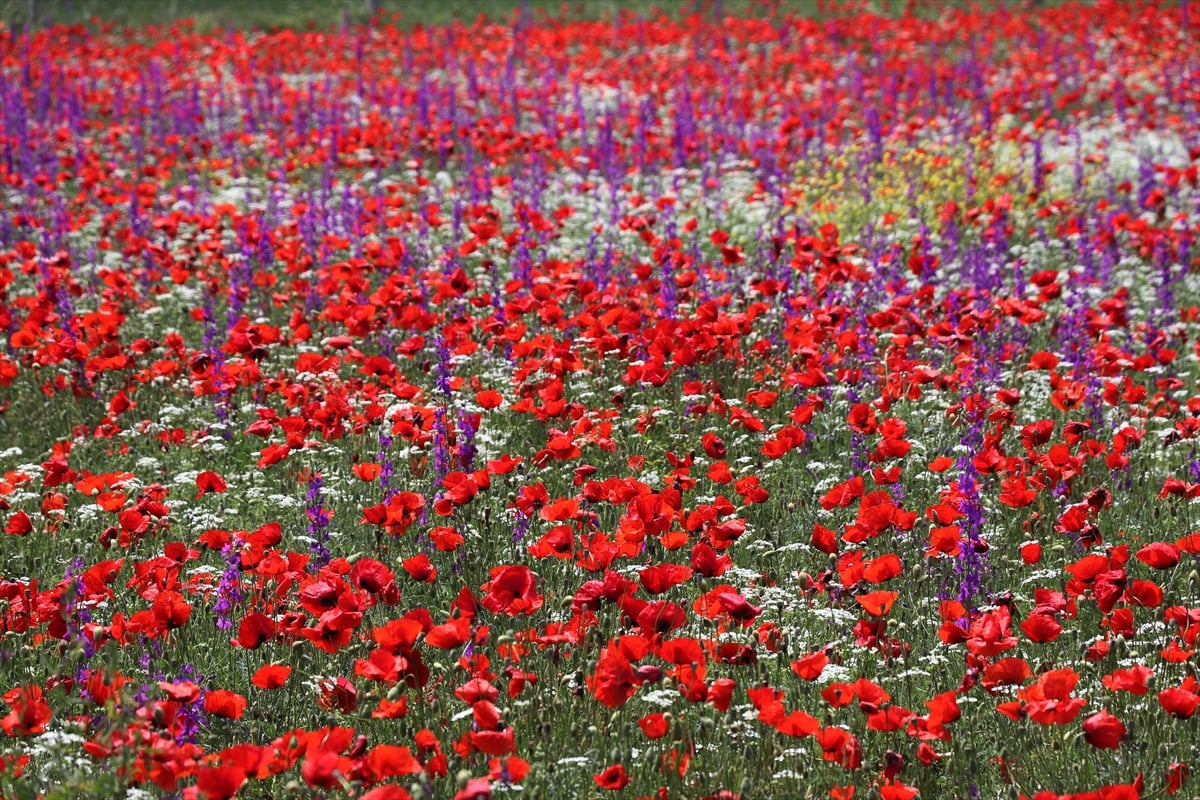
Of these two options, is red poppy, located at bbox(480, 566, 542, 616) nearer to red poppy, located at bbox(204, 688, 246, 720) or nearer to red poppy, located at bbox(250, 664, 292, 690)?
red poppy, located at bbox(250, 664, 292, 690)

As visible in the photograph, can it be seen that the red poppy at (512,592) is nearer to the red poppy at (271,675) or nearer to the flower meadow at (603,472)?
the flower meadow at (603,472)

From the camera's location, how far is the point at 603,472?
18.1 feet

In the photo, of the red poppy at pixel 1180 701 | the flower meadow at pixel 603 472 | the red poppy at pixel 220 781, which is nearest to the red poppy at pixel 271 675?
the flower meadow at pixel 603 472

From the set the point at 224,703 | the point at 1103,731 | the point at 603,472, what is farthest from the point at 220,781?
the point at 603,472

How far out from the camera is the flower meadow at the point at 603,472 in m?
3.31

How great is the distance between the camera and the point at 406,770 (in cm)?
274

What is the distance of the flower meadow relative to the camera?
10.8 feet

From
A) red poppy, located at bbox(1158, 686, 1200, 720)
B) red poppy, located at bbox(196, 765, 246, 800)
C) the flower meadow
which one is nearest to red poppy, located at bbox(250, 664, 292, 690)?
the flower meadow

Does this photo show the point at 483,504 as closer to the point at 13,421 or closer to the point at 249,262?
the point at 13,421

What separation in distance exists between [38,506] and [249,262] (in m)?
3.33

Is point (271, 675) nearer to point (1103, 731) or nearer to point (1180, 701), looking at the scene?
point (1103, 731)

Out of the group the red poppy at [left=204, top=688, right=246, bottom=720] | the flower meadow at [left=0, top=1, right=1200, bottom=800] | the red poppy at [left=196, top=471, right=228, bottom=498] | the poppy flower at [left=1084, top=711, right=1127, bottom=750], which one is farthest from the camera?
the red poppy at [left=196, top=471, right=228, bottom=498]

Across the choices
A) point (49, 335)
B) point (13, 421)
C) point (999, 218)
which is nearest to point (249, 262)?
point (49, 335)

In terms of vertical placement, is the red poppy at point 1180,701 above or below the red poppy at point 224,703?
above
